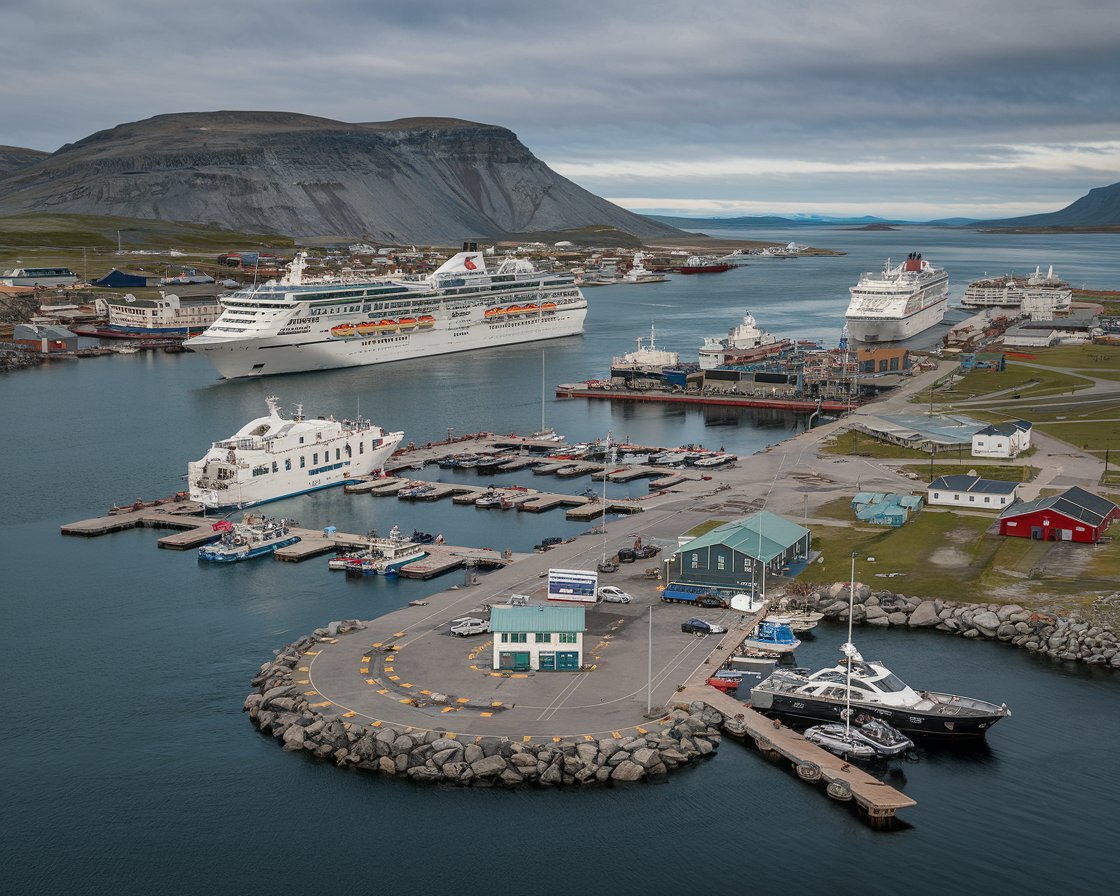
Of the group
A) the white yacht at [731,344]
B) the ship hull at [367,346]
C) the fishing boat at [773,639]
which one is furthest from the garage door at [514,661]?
the ship hull at [367,346]

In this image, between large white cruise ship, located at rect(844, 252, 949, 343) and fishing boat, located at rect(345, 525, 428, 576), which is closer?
fishing boat, located at rect(345, 525, 428, 576)

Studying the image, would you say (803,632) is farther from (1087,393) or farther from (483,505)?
(1087,393)

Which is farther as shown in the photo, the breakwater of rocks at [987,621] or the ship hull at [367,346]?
the ship hull at [367,346]

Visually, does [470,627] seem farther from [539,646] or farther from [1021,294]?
[1021,294]

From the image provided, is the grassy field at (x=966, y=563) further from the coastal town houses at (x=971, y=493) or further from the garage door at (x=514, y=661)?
the garage door at (x=514, y=661)

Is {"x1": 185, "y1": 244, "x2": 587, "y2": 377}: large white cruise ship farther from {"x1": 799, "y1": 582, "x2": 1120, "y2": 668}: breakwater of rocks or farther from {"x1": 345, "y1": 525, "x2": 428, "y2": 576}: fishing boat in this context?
{"x1": 799, "y1": 582, "x2": 1120, "y2": 668}: breakwater of rocks

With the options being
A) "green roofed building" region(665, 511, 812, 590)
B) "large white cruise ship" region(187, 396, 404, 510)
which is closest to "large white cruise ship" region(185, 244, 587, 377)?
"large white cruise ship" region(187, 396, 404, 510)

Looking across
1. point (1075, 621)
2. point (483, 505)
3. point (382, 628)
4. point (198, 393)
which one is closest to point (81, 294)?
point (198, 393)
